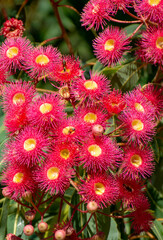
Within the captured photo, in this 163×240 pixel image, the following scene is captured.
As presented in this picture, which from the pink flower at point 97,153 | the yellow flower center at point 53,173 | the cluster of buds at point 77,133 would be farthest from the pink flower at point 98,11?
the yellow flower center at point 53,173

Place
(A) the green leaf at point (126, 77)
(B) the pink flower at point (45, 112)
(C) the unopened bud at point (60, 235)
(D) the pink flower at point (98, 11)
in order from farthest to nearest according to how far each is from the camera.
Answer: (A) the green leaf at point (126, 77) → (D) the pink flower at point (98, 11) → (B) the pink flower at point (45, 112) → (C) the unopened bud at point (60, 235)

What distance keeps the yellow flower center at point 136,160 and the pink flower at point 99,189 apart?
0.36 ft

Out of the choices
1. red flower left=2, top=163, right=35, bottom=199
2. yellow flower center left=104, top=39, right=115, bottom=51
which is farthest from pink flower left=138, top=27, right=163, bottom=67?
red flower left=2, top=163, right=35, bottom=199

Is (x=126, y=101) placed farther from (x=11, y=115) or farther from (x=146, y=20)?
(x=11, y=115)

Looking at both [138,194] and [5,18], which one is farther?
[5,18]

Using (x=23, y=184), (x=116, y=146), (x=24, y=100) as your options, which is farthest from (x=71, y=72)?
(x=23, y=184)

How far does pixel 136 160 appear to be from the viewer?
120 centimetres

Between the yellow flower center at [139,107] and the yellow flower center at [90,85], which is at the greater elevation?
the yellow flower center at [90,85]

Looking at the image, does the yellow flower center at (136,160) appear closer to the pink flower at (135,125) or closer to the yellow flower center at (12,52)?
the pink flower at (135,125)

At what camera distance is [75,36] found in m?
1.77

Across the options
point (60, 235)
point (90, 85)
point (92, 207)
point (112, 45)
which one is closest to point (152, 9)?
point (112, 45)

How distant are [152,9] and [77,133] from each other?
0.53m

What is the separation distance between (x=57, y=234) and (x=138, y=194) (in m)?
0.36

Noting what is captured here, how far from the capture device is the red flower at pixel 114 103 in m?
1.18
